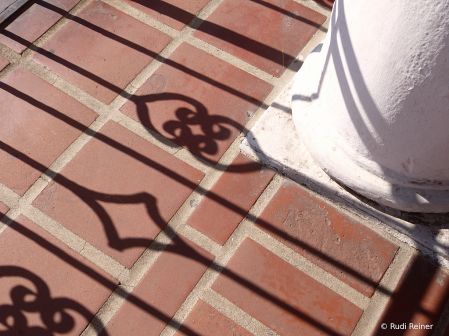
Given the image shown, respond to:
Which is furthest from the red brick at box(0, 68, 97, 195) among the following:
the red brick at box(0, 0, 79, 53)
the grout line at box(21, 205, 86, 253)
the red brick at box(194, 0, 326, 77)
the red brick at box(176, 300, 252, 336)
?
the red brick at box(176, 300, 252, 336)

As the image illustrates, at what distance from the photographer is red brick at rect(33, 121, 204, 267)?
185 cm

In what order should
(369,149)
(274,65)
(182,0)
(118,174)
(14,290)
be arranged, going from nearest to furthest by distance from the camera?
(369,149) → (14,290) → (118,174) → (274,65) → (182,0)

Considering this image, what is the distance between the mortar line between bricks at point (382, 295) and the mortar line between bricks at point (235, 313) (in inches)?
14.7

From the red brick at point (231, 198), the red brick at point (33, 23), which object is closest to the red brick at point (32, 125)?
the red brick at point (33, 23)

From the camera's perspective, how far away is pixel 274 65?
230 cm

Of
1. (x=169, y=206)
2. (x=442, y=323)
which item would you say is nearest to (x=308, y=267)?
(x=442, y=323)

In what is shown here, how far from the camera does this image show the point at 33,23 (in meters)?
2.43

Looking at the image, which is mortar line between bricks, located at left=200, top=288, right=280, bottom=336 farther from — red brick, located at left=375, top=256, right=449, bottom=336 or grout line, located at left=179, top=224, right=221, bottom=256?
red brick, located at left=375, top=256, right=449, bottom=336

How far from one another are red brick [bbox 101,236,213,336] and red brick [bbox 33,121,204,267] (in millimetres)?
124

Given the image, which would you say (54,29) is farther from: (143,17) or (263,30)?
(263,30)

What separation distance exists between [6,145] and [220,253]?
124 cm

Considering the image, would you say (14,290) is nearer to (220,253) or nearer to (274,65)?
(220,253)

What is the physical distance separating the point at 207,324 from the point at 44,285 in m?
0.74

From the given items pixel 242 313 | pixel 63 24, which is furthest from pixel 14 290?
pixel 63 24
